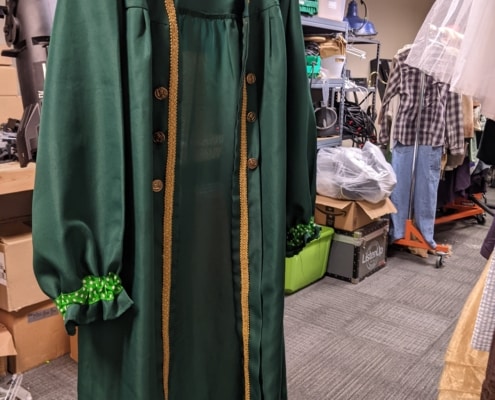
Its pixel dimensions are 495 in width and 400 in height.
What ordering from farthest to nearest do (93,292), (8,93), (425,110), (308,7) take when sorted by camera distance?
1. (425,110)
2. (308,7)
3. (8,93)
4. (93,292)

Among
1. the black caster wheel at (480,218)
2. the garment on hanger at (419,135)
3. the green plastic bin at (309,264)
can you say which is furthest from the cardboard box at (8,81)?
the black caster wheel at (480,218)

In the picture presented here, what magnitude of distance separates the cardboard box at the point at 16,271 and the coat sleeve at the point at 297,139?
1.22 meters

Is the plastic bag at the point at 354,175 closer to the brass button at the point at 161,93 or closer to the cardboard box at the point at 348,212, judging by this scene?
the cardboard box at the point at 348,212

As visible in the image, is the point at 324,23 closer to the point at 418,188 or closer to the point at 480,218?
the point at 418,188

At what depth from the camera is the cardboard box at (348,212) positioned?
3123 millimetres

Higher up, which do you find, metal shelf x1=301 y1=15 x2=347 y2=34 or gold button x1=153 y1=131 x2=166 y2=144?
metal shelf x1=301 y1=15 x2=347 y2=34

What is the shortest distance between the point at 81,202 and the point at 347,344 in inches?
75.3

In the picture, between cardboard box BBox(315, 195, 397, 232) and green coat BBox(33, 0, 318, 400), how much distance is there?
1.90m

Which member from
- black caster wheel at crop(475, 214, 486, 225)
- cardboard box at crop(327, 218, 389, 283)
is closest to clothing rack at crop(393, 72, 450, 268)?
cardboard box at crop(327, 218, 389, 283)

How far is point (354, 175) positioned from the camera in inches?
122

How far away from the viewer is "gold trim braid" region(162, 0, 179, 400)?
0.97 meters

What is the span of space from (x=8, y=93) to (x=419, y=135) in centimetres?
261

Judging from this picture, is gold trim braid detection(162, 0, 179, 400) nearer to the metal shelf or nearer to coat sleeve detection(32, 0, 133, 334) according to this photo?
coat sleeve detection(32, 0, 133, 334)

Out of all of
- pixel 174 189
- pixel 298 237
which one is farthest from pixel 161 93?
pixel 298 237
